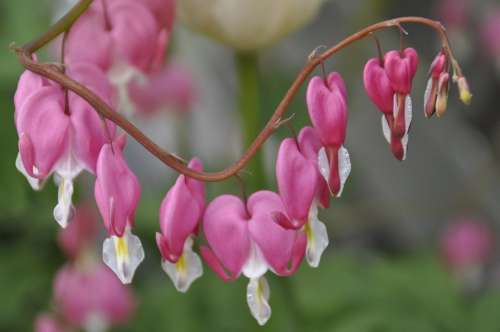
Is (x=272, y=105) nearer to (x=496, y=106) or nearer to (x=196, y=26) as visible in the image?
(x=496, y=106)

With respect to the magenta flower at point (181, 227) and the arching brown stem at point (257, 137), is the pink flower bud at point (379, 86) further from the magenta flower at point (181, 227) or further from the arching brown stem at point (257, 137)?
the magenta flower at point (181, 227)

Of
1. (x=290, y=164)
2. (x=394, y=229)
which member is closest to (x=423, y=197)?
(x=394, y=229)

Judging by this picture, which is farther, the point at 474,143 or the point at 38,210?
the point at 474,143

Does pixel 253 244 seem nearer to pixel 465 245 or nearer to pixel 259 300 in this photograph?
pixel 259 300

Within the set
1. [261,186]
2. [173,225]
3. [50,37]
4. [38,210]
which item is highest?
[50,37]

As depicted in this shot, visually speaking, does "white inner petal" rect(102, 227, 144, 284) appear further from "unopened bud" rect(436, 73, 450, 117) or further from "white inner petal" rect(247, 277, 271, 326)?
"unopened bud" rect(436, 73, 450, 117)

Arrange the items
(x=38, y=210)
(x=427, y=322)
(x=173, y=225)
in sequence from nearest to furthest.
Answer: (x=173, y=225)
(x=427, y=322)
(x=38, y=210)
